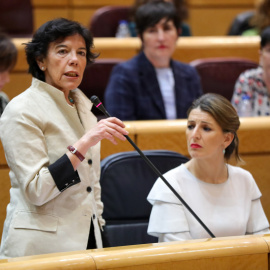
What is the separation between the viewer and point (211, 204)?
1.38 metres

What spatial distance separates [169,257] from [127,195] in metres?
0.49

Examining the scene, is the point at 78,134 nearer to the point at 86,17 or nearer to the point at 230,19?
the point at 86,17

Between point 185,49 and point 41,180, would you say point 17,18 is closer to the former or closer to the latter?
point 185,49

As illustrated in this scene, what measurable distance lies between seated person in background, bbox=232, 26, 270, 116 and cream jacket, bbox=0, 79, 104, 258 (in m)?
0.98

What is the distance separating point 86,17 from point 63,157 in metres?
2.14

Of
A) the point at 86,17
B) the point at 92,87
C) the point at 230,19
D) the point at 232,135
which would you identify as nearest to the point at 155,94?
the point at 92,87

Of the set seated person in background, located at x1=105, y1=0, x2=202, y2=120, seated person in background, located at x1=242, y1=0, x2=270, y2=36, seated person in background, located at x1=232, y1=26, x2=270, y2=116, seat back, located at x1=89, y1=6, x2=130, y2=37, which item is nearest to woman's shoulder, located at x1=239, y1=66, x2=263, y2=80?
seated person in background, located at x1=232, y1=26, x2=270, y2=116

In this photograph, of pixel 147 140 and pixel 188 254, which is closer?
pixel 188 254

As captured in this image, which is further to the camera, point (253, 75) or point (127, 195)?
point (253, 75)

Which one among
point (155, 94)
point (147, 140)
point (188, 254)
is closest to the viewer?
point (188, 254)

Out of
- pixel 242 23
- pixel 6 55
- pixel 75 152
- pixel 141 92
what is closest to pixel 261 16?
pixel 242 23

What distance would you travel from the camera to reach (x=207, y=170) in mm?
1414

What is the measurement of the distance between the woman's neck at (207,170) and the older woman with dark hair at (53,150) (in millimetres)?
295

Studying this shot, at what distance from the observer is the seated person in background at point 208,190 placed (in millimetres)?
1341
